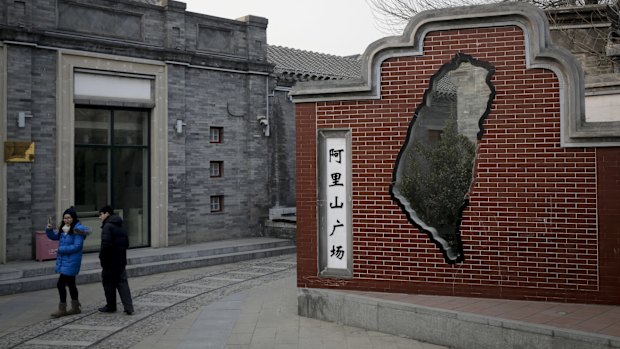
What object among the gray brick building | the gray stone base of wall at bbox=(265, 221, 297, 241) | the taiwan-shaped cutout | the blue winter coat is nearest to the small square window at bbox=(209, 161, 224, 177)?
the gray brick building

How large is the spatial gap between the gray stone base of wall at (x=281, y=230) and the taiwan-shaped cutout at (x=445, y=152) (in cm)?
897

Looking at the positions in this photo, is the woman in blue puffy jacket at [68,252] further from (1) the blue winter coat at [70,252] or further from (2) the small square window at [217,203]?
(2) the small square window at [217,203]

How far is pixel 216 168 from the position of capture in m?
17.2

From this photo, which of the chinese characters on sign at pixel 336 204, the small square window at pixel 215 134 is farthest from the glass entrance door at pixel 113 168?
the chinese characters on sign at pixel 336 204

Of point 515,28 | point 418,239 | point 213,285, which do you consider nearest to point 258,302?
point 213,285

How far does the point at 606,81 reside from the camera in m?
10.1

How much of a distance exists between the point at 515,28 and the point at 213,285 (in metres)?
7.53

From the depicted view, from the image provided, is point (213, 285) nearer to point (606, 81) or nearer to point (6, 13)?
point (6, 13)

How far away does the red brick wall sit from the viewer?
25.2 feet

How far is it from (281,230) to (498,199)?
33.6 feet

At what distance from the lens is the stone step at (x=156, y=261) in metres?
11.6

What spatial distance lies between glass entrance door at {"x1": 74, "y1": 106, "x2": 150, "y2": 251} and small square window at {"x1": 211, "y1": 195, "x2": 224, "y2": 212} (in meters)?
2.08

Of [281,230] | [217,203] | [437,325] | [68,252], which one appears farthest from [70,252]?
[281,230]

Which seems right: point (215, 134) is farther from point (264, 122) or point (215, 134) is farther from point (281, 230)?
point (281, 230)
